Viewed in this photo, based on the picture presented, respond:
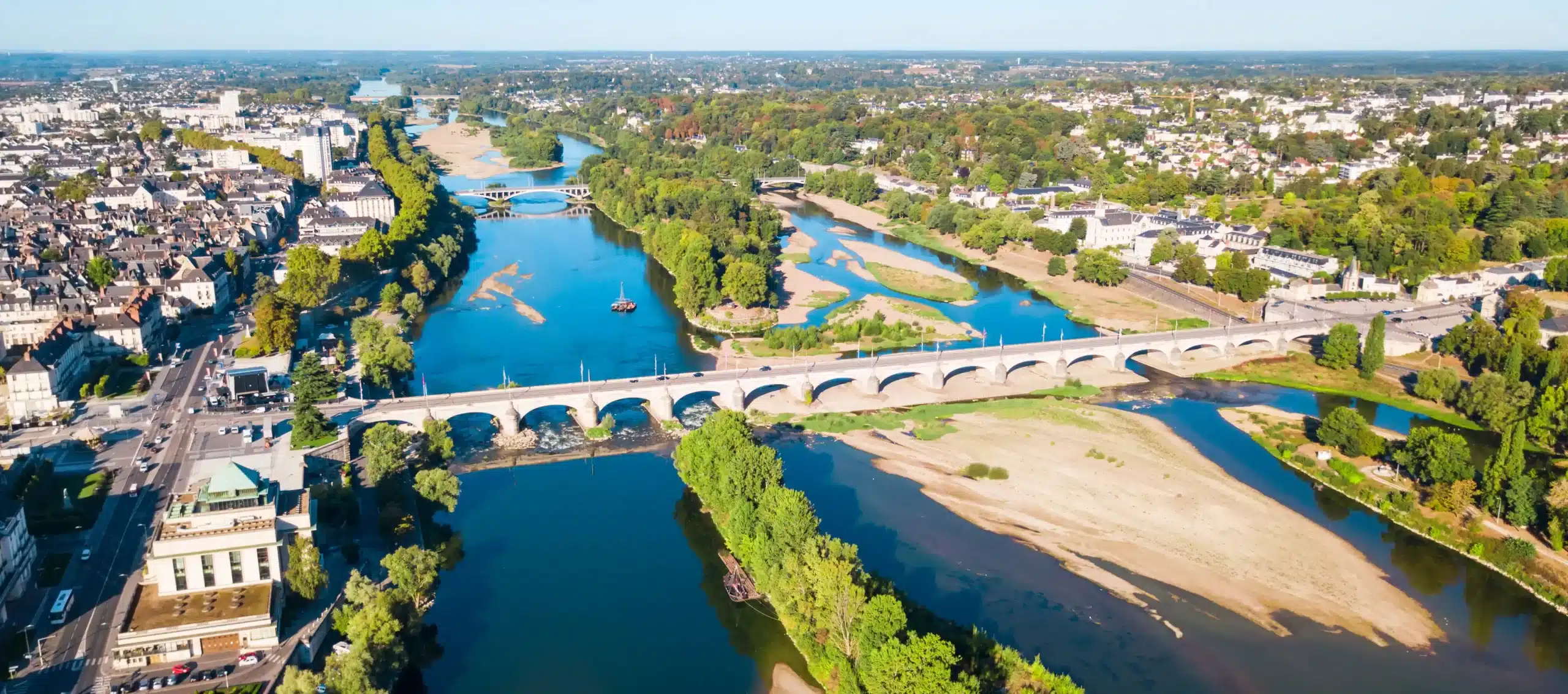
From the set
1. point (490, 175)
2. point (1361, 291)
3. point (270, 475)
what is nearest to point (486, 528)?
point (270, 475)

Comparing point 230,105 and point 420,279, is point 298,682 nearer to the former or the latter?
point 420,279

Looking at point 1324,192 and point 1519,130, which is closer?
point 1324,192

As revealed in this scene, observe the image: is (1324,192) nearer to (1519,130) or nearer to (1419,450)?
(1519,130)

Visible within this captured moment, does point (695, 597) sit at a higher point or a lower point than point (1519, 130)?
lower

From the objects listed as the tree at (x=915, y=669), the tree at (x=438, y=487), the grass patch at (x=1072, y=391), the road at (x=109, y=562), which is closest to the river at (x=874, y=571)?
the tree at (x=438, y=487)

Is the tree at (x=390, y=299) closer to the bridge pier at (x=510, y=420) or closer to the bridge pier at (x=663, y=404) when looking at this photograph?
the bridge pier at (x=510, y=420)

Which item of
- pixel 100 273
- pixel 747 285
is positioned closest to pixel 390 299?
pixel 100 273
